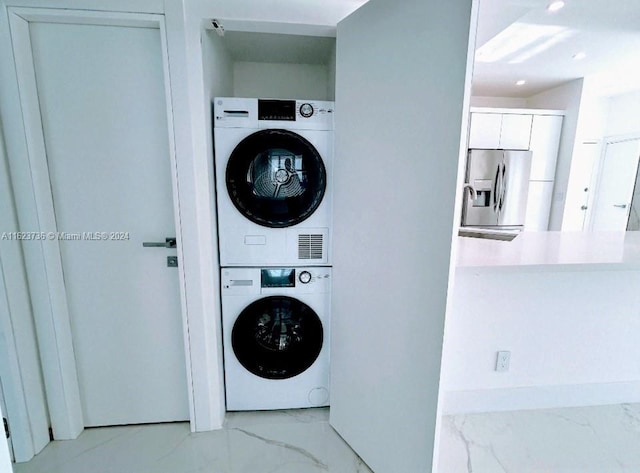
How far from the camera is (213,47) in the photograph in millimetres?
1503

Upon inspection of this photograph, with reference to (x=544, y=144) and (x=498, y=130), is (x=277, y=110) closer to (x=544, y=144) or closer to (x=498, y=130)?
(x=498, y=130)

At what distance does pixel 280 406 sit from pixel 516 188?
12.4 feet

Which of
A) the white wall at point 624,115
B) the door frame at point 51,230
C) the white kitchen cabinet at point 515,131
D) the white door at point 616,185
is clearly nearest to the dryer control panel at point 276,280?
the door frame at point 51,230

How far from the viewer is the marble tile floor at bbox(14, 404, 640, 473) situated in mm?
1405

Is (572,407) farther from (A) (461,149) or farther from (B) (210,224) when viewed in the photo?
(B) (210,224)

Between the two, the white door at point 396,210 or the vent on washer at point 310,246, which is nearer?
the white door at point 396,210

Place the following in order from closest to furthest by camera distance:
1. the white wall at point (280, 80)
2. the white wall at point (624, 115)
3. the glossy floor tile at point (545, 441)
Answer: the glossy floor tile at point (545, 441)
the white wall at point (280, 80)
the white wall at point (624, 115)

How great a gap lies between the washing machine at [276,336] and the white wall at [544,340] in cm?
72

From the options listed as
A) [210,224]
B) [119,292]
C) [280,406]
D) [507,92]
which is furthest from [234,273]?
[507,92]

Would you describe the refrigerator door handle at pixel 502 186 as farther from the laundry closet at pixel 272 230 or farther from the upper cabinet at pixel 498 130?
the laundry closet at pixel 272 230

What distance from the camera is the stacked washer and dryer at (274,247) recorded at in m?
1.48

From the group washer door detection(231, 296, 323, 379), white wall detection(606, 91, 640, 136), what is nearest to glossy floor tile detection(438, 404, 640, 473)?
washer door detection(231, 296, 323, 379)

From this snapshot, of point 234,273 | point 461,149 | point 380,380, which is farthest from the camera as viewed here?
point 234,273

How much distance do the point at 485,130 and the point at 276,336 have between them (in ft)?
12.0
